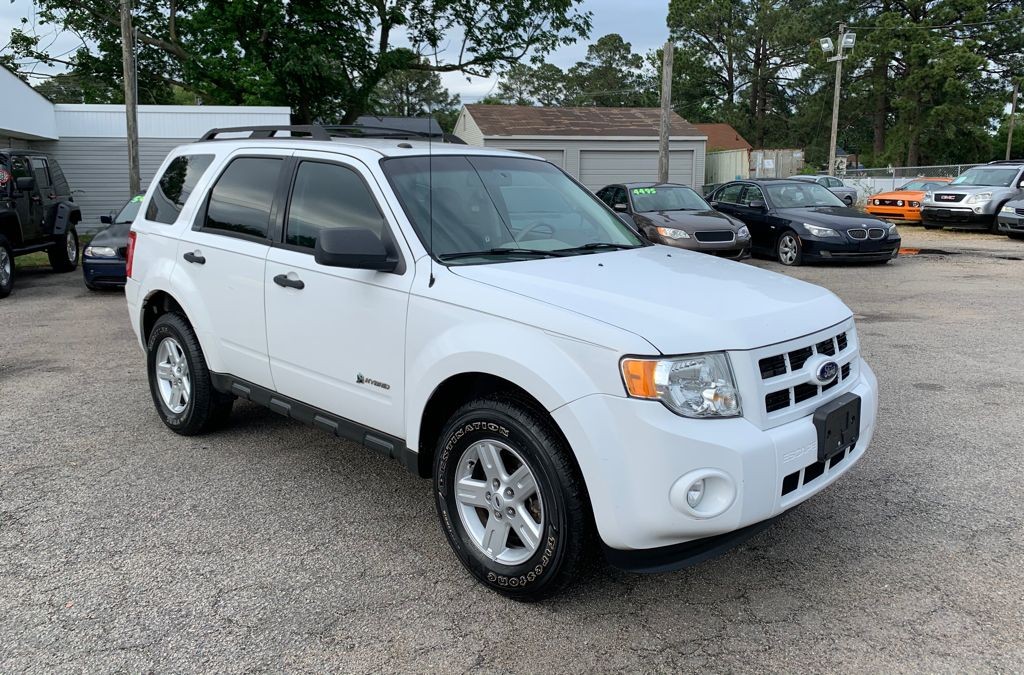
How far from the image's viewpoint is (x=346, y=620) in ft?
10.6

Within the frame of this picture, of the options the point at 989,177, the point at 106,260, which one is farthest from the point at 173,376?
the point at 989,177

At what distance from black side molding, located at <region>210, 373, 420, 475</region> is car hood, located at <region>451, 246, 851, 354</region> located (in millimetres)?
882

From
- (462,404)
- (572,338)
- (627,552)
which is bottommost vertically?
(627,552)

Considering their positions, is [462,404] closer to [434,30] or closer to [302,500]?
[302,500]

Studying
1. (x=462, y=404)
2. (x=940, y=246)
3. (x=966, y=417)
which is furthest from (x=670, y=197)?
(x=462, y=404)

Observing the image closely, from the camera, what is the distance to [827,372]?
3.32m

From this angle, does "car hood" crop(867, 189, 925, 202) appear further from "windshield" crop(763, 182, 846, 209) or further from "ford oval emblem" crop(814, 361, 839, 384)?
"ford oval emblem" crop(814, 361, 839, 384)

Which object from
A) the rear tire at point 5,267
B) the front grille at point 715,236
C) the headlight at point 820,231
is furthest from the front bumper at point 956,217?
the rear tire at point 5,267

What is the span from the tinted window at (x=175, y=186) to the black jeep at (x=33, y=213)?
7560mm

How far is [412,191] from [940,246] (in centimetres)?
1641

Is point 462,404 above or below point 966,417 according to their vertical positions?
above

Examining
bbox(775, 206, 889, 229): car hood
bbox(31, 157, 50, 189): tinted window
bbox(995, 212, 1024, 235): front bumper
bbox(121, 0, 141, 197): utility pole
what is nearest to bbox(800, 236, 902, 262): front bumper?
bbox(775, 206, 889, 229): car hood

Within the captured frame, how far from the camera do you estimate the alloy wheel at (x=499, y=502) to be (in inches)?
127

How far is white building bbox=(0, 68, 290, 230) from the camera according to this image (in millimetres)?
22062
